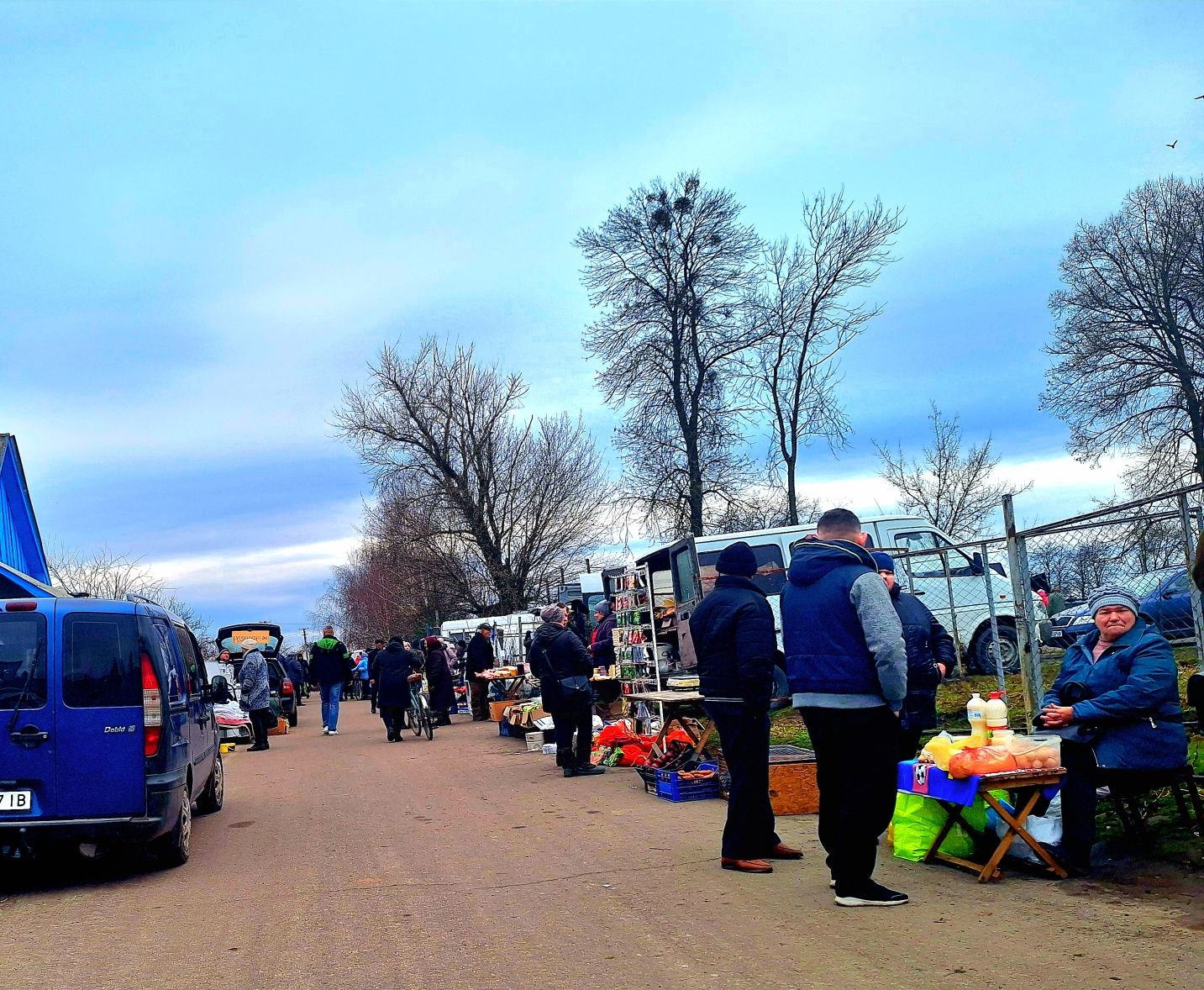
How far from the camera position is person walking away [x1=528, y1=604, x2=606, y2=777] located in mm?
13180

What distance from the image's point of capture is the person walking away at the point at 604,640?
19.2 m

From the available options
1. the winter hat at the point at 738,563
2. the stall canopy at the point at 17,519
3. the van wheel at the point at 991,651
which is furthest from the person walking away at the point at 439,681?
the winter hat at the point at 738,563

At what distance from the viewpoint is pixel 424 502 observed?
4512 centimetres

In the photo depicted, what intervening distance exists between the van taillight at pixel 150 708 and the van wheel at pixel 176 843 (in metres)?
0.68

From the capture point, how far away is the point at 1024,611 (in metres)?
9.95

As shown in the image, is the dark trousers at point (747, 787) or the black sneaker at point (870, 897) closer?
the black sneaker at point (870, 897)

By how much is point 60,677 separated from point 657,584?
11888 millimetres

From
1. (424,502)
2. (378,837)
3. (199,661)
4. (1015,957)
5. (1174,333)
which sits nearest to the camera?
(1015,957)


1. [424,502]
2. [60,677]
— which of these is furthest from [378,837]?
[424,502]

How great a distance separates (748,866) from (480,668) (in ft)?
59.7

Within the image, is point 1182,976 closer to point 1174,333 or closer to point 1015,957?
point 1015,957

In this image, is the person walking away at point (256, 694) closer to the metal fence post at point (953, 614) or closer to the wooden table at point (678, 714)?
the wooden table at point (678, 714)

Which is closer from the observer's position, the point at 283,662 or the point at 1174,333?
the point at 1174,333

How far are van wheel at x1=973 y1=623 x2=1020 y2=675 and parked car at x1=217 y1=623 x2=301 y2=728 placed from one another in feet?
41.9
